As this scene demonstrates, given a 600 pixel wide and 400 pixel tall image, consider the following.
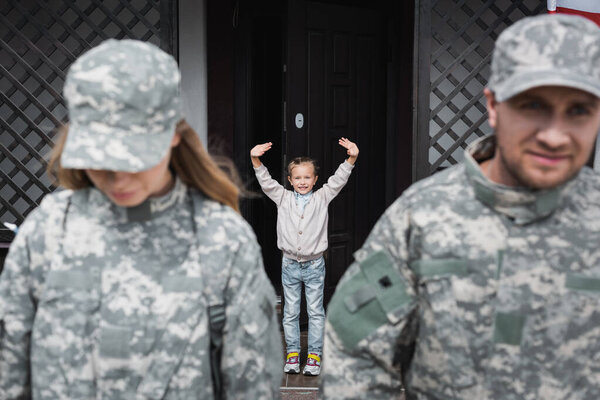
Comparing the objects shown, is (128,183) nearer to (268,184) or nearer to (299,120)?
(268,184)

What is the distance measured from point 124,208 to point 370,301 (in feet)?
1.76

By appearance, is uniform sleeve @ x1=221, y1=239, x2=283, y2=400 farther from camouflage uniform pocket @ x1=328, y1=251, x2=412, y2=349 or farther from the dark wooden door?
the dark wooden door

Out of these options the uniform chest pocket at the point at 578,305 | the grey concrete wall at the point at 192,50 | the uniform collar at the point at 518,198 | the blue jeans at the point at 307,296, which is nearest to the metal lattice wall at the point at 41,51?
the grey concrete wall at the point at 192,50

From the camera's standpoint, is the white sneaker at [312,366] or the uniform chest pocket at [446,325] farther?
the white sneaker at [312,366]

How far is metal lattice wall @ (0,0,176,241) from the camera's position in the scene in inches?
166

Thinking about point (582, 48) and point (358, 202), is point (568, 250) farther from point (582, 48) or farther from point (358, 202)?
point (358, 202)

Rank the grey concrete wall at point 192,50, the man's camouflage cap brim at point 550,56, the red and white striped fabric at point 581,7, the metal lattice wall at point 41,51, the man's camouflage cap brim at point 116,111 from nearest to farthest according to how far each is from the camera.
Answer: the man's camouflage cap brim at point 550,56 < the man's camouflage cap brim at point 116,111 < the red and white striped fabric at point 581,7 < the metal lattice wall at point 41,51 < the grey concrete wall at point 192,50

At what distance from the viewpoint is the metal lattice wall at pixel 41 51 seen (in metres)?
4.21

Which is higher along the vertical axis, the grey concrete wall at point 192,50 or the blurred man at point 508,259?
the grey concrete wall at point 192,50

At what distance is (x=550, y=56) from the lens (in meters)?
1.21

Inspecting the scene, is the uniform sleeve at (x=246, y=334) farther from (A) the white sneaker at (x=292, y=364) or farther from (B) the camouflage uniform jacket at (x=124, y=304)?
(A) the white sneaker at (x=292, y=364)

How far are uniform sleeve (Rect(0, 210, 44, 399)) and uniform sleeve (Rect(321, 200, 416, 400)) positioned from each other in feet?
2.04

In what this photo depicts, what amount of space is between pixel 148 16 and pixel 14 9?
2.90 feet

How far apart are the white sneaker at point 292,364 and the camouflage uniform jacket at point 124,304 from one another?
8.31 feet
